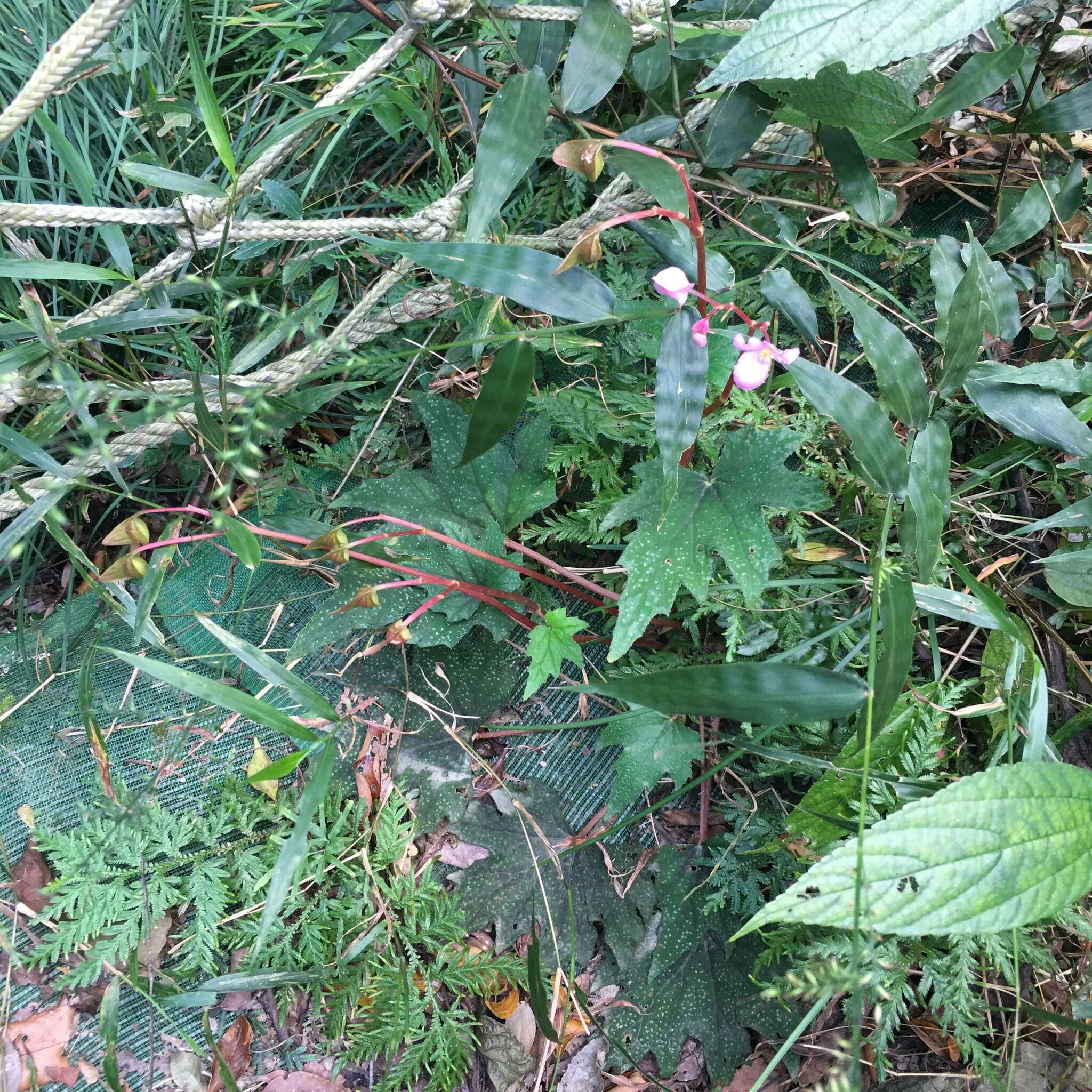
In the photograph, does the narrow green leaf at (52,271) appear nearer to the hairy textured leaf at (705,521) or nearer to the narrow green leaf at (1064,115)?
the hairy textured leaf at (705,521)

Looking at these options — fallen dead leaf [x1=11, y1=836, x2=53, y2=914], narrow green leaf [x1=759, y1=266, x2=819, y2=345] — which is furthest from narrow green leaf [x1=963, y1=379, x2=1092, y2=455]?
fallen dead leaf [x1=11, y1=836, x2=53, y2=914]

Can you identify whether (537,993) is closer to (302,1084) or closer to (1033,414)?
(302,1084)

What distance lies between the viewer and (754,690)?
0.82 meters

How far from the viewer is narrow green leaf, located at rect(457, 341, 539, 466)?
35.3 inches

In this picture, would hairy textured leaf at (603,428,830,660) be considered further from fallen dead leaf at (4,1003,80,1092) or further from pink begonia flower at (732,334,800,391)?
fallen dead leaf at (4,1003,80,1092)

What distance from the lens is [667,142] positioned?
1195 millimetres

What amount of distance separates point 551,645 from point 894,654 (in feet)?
1.37

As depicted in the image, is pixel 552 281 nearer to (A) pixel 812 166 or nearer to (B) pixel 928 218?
(A) pixel 812 166

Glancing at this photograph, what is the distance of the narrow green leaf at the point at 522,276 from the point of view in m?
0.85

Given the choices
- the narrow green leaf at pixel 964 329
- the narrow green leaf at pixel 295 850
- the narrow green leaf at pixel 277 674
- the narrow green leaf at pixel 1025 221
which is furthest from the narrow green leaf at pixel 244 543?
the narrow green leaf at pixel 1025 221

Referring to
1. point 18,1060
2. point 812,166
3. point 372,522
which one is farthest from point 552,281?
point 18,1060

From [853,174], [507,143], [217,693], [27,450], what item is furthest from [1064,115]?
[27,450]

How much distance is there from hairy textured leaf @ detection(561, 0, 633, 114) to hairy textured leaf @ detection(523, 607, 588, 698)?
0.67 metres

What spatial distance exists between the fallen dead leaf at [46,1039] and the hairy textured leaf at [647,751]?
848 mm
